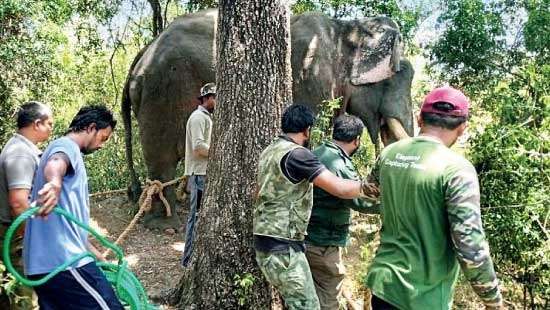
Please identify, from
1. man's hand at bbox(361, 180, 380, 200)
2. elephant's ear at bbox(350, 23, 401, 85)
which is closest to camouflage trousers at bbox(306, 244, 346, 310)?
man's hand at bbox(361, 180, 380, 200)

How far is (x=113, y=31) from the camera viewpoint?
11.6 meters

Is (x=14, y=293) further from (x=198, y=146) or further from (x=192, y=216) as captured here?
(x=198, y=146)

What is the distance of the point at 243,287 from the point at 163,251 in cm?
258

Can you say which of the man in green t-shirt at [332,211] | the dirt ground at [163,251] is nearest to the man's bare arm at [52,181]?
the man in green t-shirt at [332,211]

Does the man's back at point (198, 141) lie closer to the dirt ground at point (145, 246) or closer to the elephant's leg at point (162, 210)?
the dirt ground at point (145, 246)

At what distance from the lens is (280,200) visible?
12.6ft

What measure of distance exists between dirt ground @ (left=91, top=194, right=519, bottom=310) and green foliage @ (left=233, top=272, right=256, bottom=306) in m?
0.81

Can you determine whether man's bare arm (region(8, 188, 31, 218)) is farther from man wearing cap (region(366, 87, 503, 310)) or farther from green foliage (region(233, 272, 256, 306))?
man wearing cap (region(366, 87, 503, 310))

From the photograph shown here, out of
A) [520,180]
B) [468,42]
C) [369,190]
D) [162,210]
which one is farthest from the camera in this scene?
[162,210]

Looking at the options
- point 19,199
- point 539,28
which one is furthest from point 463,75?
point 19,199

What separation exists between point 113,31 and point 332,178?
9.06 m

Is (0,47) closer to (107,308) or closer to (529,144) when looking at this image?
(107,308)

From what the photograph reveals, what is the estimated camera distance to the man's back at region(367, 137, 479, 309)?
2.75m

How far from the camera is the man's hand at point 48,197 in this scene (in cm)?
311
